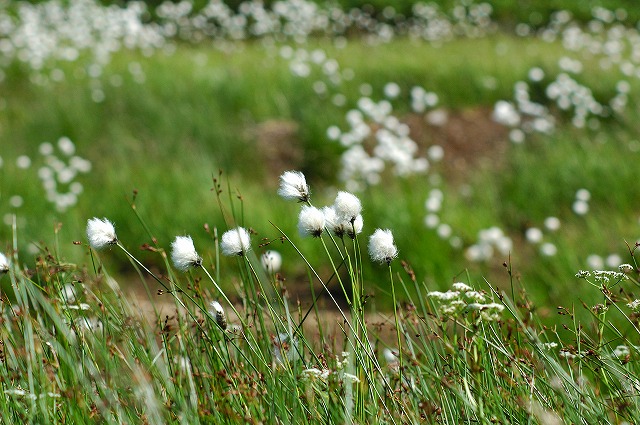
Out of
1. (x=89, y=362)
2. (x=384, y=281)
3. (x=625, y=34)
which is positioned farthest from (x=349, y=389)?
(x=625, y=34)

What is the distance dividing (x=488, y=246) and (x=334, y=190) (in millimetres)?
1676

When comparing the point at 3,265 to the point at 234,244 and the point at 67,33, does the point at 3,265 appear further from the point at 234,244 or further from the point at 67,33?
the point at 67,33

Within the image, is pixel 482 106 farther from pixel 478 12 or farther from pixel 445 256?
pixel 478 12

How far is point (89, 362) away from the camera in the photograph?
5.97 ft

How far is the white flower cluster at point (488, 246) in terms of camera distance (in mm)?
4723

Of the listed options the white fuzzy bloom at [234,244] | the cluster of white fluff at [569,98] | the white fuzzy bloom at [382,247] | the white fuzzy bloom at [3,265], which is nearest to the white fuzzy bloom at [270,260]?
the white fuzzy bloom at [234,244]

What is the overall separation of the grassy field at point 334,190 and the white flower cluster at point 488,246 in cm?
1

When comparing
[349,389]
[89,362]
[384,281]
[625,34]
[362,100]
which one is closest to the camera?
[349,389]

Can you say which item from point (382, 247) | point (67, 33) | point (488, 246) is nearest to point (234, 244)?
point (382, 247)

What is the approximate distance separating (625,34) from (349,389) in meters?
11.1

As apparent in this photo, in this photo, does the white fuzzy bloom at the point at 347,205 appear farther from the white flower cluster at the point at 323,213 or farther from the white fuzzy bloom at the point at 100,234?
the white fuzzy bloom at the point at 100,234

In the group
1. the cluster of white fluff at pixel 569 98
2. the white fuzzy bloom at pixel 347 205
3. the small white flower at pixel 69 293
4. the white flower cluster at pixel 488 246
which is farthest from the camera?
the cluster of white fluff at pixel 569 98

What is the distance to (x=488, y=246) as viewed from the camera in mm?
4770

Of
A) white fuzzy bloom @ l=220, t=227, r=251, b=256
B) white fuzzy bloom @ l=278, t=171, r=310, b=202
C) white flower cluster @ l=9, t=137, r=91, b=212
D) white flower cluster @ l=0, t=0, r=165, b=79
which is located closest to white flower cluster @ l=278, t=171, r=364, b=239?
white fuzzy bloom @ l=278, t=171, r=310, b=202
